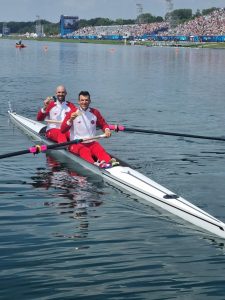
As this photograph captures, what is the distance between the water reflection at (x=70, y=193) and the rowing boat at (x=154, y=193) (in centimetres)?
43

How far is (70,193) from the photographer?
1246 centimetres

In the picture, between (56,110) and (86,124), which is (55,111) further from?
(86,124)

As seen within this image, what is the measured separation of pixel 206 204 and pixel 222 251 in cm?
256

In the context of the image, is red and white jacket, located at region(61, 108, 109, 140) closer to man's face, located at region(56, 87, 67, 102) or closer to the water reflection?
the water reflection

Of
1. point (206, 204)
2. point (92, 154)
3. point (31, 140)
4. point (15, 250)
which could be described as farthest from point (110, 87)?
point (15, 250)

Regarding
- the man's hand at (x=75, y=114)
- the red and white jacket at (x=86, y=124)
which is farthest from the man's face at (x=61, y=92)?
the man's hand at (x=75, y=114)

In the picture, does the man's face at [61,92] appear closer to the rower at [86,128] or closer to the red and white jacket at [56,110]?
the red and white jacket at [56,110]

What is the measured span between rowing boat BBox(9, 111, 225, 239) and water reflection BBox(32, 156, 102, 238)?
427mm

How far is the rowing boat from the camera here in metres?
9.65

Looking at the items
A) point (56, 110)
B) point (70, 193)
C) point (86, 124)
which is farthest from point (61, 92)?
point (70, 193)

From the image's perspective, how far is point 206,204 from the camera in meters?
11.4

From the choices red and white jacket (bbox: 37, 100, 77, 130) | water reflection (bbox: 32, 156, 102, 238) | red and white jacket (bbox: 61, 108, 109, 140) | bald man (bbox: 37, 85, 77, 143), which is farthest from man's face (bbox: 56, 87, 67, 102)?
red and white jacket (bbox: 61, 108, 109, 140)

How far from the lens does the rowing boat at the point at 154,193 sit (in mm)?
9655

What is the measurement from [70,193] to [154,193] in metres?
2.27
